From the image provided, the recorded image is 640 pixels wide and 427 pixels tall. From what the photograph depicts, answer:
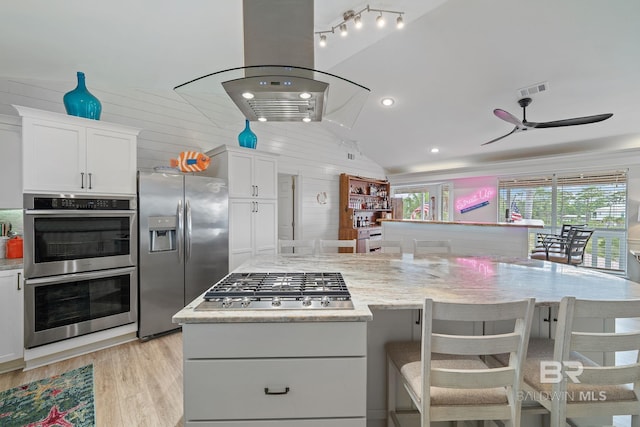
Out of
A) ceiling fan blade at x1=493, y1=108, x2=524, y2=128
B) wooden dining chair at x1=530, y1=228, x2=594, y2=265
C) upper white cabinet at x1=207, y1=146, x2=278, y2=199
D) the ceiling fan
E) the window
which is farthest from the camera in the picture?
the window

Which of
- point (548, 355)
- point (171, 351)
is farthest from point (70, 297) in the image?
point (548, 355)

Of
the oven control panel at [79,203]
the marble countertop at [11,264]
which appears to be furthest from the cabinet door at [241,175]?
the marble countertop at [11,264]

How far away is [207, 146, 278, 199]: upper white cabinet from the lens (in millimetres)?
3602

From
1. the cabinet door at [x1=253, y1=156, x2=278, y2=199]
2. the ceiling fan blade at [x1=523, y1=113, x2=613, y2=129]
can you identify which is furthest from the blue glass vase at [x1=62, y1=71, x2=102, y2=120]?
the ceiling fan blade at [x1=523, y1=113, x2=613, y2=129]

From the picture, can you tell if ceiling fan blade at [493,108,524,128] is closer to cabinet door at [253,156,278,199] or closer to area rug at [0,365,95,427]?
cabinet door at [253,156,278,199]

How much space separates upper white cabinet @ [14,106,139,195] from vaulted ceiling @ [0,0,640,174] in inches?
24.7

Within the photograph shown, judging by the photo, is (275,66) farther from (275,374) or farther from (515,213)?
(515,213)

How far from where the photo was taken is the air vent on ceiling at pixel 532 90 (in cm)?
378

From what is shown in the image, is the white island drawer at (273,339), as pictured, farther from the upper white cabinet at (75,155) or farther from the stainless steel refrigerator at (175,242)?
the upper white cabinet at (75,155)

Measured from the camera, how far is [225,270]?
11.4 feet

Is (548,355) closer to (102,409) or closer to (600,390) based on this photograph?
(600,390)

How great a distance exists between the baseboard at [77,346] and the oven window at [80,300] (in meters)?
0.17

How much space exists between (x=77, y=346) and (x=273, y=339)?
8.38ft

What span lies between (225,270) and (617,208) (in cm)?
674
